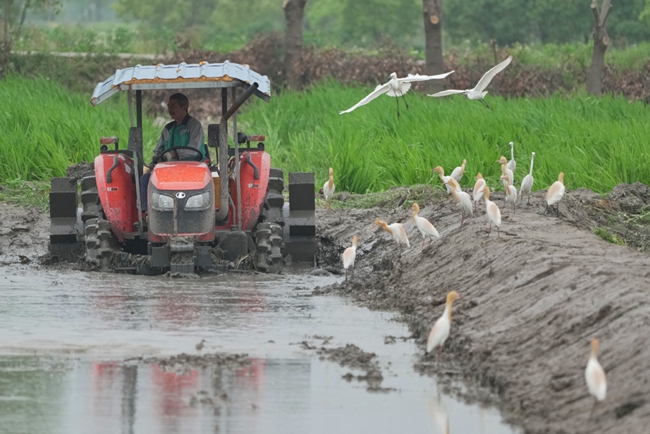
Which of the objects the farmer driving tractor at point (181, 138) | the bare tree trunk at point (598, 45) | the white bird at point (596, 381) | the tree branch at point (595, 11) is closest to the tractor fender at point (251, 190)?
the farmer driving tractor at point (181, 138)

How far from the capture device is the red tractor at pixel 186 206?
37.0ft

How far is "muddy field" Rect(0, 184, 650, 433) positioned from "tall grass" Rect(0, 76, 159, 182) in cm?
292

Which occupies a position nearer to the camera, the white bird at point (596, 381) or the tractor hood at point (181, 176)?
the white bird at point (596, 381)

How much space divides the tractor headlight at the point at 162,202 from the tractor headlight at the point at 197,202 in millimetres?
141

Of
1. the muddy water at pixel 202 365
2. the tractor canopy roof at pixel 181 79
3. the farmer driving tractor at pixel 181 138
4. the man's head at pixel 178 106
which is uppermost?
the tractor canopy roof at pixel 181 79

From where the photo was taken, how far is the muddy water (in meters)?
6.80

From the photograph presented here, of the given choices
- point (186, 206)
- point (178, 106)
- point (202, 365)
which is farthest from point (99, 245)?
point (202, 365)

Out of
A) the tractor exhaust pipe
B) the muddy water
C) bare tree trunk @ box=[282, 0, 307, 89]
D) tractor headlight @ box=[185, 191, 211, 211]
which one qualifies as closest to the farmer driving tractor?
the tractor exhaust pipe

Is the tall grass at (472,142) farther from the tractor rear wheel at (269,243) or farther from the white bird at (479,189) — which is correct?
the tractor rear wheel at (269,243)

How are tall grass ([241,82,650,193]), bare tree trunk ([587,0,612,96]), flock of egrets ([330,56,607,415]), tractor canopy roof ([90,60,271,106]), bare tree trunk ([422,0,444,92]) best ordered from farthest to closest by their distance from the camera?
bare tree trunk ([422,0,444,92]) < bare tree trunk ([587,0,612,96]) < tall grass ([241,82,650,193]) < tractor canopy roof ([90,60,271,106]) < flock of egrets ([330,56,607,415])

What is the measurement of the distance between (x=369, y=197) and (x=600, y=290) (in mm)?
8326

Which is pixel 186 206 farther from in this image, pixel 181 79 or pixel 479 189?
pixel 479 189

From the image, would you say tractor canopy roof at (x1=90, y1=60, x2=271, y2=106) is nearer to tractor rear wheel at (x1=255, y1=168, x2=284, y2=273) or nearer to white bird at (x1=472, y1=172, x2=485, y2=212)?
tractor rear wheel at (x1=255, y1=168, x2=284, y2=273)

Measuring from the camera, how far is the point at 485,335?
8.18 metres
